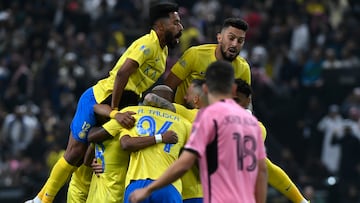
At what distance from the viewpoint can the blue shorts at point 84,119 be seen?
14.0 metres

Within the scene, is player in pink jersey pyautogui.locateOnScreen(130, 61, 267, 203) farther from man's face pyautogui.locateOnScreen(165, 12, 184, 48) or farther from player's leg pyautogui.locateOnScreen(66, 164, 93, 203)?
player's leg pyautogui.locateOnScreen(66, 164, 93, 203)

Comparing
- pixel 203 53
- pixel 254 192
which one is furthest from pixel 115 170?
pixel 254 192

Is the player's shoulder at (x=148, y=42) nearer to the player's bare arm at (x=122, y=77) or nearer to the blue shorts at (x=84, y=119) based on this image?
the player's bare arm at (x=122, y=77)

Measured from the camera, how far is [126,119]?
13086 mm

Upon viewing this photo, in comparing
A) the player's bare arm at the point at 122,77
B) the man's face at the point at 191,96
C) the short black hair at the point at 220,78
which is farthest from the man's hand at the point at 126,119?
the short black hair at the point at 220,78

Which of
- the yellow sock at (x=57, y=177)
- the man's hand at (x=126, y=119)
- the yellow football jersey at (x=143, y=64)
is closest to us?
the man's hand at (x=126, y=119)

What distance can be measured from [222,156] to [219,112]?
0.39 m

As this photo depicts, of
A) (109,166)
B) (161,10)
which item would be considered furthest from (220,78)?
(109,166)

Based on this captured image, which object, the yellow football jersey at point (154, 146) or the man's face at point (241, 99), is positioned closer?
the man's face at point (241, 99)

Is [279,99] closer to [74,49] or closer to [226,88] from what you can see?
[74,49]

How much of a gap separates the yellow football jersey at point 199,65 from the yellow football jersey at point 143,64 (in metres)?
0.35

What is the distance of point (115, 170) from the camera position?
45.5 ft

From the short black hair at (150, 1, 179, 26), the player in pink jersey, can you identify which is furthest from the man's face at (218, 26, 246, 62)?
the player in pink jersey

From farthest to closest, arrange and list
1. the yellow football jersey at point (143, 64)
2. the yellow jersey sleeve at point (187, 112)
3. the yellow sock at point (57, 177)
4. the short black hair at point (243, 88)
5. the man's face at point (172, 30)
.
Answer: the yellow sock at point (57, 177) < the man's face at point (172, 30) < the yellow football jersey at point (143, 64) < the yellow jersey sleeve at point (187, 112) < the short black hair at point (243, 88)
